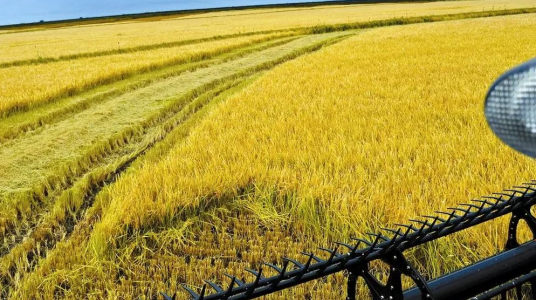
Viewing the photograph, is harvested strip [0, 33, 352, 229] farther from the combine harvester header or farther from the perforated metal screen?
the perforated metal screen

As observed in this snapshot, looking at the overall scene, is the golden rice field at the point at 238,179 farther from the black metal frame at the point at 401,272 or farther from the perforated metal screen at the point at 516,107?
the perforated metal screen at the point at 516,107

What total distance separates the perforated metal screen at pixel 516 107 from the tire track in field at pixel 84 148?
255 cm

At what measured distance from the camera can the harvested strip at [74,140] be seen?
435cm

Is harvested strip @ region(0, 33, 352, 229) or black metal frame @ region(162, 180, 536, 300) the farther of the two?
harvested strip @ region(0, 33, 352, 229)

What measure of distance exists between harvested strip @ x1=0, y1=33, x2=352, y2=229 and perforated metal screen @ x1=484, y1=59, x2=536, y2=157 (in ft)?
12.2

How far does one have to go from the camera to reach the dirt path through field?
4.62 metres

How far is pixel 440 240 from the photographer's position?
2.19m

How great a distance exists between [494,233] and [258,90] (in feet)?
18.5

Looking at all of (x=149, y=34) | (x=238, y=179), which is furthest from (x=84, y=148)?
(x=149, y=34)

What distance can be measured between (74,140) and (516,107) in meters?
6.06

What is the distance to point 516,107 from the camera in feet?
1.38

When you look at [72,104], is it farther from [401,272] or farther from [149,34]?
[149,34]

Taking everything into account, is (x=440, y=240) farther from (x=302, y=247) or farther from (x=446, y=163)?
(x=446, y=163)

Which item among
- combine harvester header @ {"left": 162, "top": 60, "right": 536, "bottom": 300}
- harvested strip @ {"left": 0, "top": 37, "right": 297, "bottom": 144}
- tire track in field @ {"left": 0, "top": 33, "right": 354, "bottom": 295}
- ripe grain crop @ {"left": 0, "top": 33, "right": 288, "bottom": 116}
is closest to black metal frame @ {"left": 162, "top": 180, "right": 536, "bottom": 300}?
combine harvester header @ {"left": 162, "top": 60, "right": 536, "bottom": 300}
